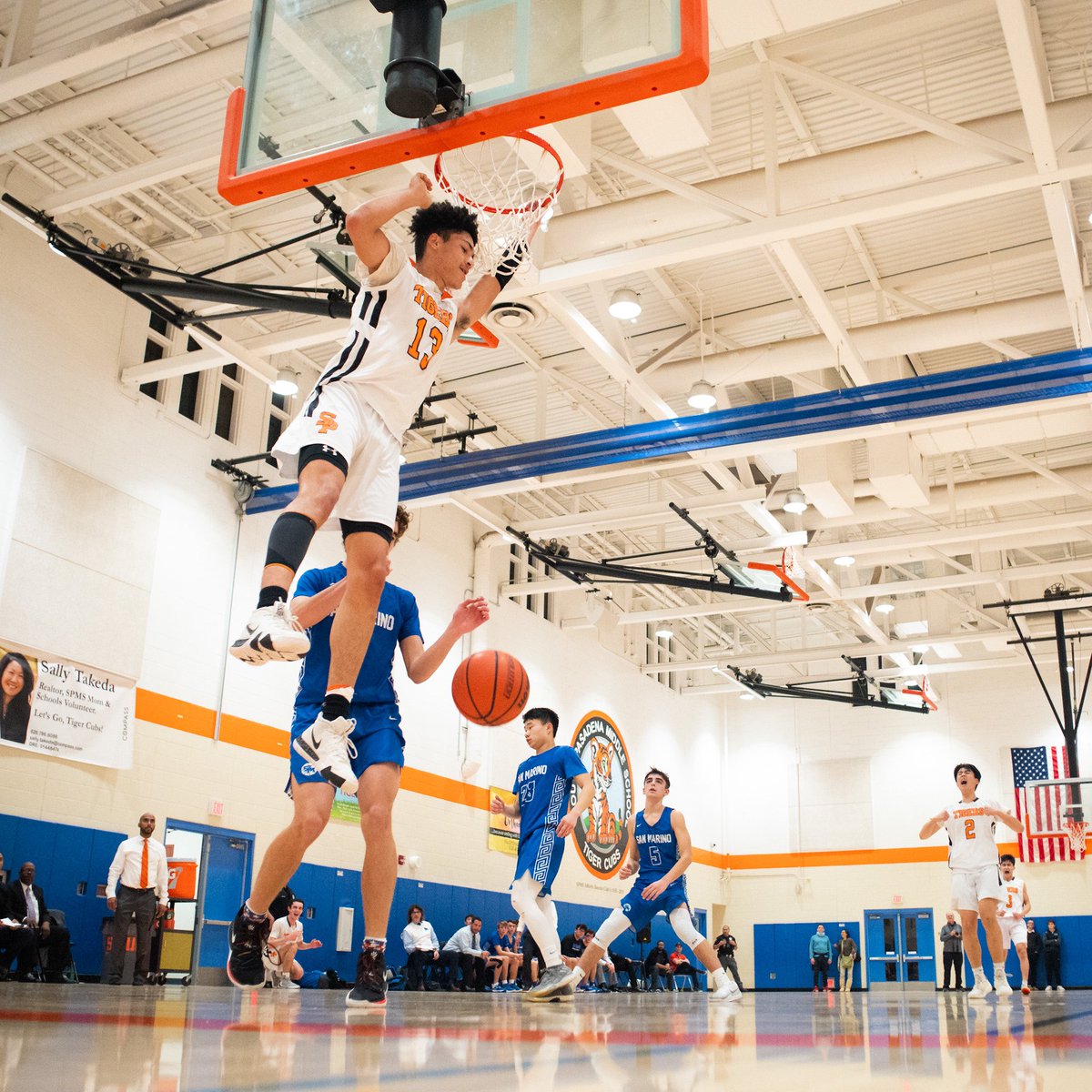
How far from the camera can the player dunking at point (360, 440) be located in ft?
13.0

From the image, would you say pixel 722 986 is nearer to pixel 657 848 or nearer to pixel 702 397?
pixel 657 848

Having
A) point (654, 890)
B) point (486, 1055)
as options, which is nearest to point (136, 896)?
point (654, 890)

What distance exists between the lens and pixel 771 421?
45.6 feet

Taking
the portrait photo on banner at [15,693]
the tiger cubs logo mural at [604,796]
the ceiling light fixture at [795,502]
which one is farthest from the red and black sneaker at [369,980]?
the tiger cubs logo mural at [604,796]

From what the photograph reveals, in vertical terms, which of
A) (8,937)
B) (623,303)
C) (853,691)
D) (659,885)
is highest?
(623,303)

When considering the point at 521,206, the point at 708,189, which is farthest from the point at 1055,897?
the point at 521,206

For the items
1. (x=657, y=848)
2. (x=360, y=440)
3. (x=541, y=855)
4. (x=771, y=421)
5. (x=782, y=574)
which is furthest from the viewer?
(x=782, y=574)

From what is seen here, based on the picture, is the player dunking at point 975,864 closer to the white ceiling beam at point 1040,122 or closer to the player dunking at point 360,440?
the white ceiling beam at point 1040,122

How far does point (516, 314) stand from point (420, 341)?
8.53 m

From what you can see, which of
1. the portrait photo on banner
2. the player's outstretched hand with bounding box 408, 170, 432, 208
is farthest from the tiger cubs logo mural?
the player's outstretched hand with bounding box 408, 170, 432, 208

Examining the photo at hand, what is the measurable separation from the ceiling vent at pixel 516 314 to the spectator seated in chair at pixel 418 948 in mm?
9969

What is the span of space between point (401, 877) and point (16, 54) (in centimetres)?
1324

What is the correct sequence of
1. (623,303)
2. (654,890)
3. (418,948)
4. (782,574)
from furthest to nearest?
(418,948), (782,574), (623,303), (654,890)

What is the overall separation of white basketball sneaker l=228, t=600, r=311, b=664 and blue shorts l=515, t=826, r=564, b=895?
4254 mm
